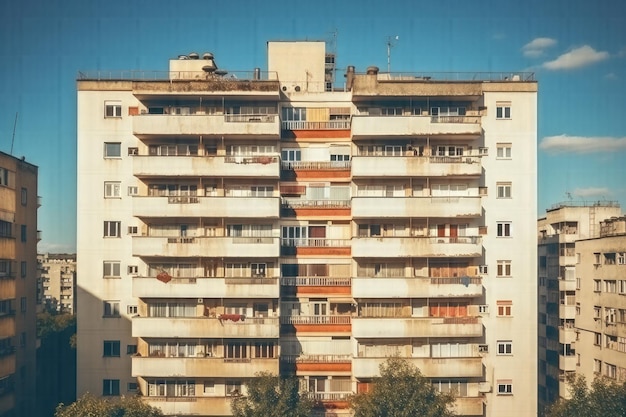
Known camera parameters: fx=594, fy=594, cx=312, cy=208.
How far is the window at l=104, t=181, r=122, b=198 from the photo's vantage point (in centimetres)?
3634

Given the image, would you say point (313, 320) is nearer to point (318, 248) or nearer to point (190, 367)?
point (318, 248)

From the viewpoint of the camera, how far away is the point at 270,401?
3247cm

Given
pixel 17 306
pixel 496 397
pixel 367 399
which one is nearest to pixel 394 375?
pixel 367 399

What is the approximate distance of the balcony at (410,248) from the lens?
3456cm

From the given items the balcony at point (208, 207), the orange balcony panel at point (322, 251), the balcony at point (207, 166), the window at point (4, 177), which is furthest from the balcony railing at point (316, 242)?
the window at point (4, 177)

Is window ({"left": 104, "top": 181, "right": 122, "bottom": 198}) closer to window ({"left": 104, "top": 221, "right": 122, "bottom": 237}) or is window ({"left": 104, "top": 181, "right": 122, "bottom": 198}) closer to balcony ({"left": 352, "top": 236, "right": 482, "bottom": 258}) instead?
window ({"left": 104, "top": 221, "right": 122, "bottom": 237})

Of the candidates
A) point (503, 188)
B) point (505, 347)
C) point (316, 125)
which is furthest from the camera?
point (316, 125)

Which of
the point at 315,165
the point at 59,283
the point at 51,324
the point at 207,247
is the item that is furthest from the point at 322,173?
the point at 59,283

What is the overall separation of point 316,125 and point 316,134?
1.82ft

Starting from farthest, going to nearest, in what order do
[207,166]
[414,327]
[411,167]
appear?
[411,167], [207,166], [414,327]

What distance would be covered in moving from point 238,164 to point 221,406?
14.1m

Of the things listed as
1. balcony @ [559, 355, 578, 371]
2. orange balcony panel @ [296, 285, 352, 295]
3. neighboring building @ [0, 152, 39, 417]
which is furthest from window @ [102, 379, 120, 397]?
balcony @ [559, 355, 578, 371]

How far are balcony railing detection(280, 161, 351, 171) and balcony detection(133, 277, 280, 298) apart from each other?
23.2 ft

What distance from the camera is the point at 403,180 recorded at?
36.1 m
